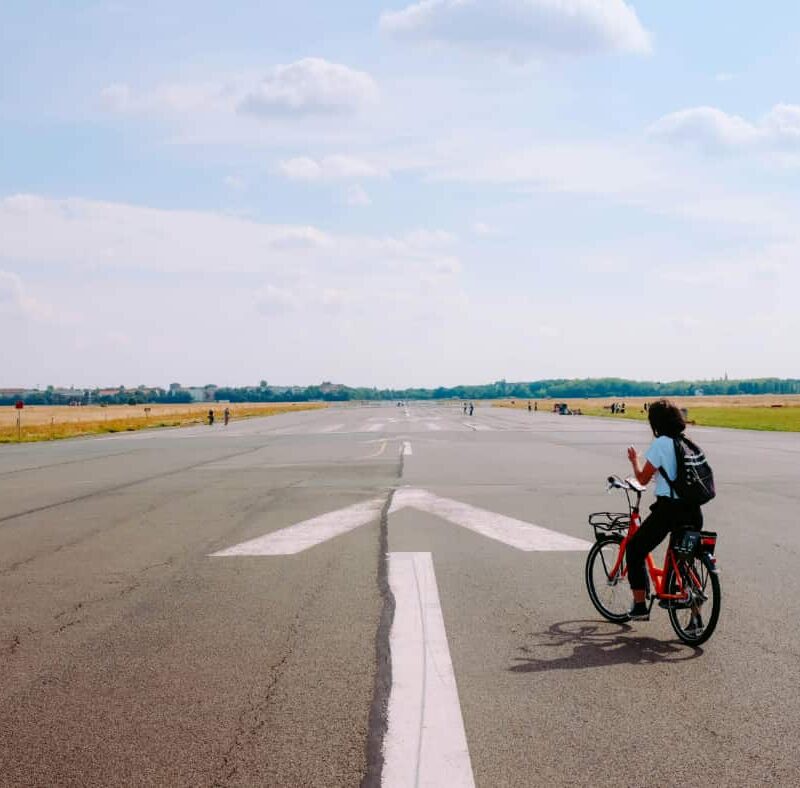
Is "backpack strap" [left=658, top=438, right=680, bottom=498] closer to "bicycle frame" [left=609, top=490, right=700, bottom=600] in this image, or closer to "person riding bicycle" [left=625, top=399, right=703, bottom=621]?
"person riding bicycle" [left=625, top=399, right=703, bottom=621]

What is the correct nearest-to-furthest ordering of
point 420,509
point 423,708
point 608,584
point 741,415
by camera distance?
point 423,708
point 608,584
point 420,509
point 741,415

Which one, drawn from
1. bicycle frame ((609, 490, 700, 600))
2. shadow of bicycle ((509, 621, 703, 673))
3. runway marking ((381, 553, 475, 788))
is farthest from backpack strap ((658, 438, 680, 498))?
runway marking ((381, 553, 475, 788))

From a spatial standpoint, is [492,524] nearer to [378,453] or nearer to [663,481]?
[663,481]

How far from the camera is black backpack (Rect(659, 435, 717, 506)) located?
531 cm

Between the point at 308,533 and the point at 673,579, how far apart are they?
5.29 metres

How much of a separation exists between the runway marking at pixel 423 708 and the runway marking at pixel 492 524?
9.10 ft

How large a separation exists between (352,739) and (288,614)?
7.81 ft

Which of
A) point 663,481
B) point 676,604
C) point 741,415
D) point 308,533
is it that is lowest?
point 308,533

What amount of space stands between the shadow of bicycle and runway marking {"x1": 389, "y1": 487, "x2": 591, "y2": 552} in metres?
3.00

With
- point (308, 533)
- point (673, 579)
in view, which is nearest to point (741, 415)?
point (308, 533)

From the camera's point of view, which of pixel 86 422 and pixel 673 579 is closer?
pixel 673 579

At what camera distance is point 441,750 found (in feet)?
12.4

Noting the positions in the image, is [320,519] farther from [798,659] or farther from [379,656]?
[798,659]

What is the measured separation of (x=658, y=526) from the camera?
548 centimetres
